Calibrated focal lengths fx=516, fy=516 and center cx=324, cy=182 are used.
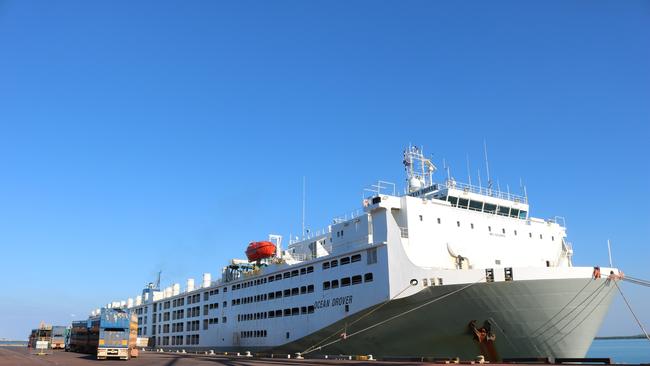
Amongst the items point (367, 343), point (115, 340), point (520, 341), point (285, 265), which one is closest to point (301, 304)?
point (285, 265)

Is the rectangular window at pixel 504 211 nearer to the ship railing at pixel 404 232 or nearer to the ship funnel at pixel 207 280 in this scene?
the ship railing at pixel 404 232

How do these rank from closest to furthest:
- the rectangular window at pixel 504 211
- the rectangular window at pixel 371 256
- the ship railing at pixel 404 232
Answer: the ship railing at pixel 404 232 < the rectangular window at pixel 371 256 < the rectangular window at pixel 504 211

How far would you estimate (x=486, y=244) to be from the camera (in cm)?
2848

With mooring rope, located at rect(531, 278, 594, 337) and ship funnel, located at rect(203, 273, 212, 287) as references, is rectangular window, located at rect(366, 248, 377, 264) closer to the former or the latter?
mooring rope, located at rect(531, 278, 594, 337)

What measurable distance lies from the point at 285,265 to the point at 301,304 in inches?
136

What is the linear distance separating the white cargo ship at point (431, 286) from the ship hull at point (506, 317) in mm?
49

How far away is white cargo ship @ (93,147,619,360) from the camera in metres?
22.6

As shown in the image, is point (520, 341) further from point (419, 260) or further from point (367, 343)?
point (367, 343)

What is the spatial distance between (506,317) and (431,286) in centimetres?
349

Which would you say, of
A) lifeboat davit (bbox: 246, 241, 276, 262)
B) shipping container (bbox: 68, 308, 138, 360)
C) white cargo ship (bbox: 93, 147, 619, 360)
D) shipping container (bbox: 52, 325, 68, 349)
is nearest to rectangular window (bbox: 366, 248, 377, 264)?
white cargo ship (bbox: 93, 147, 619, 360)

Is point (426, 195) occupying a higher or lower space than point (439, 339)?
higher

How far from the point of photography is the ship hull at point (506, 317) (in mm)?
22281

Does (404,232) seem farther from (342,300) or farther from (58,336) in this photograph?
(58,336)

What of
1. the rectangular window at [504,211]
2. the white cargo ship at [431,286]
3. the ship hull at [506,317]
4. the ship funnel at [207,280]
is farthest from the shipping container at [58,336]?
Result: the rectangular window at [504,211]
